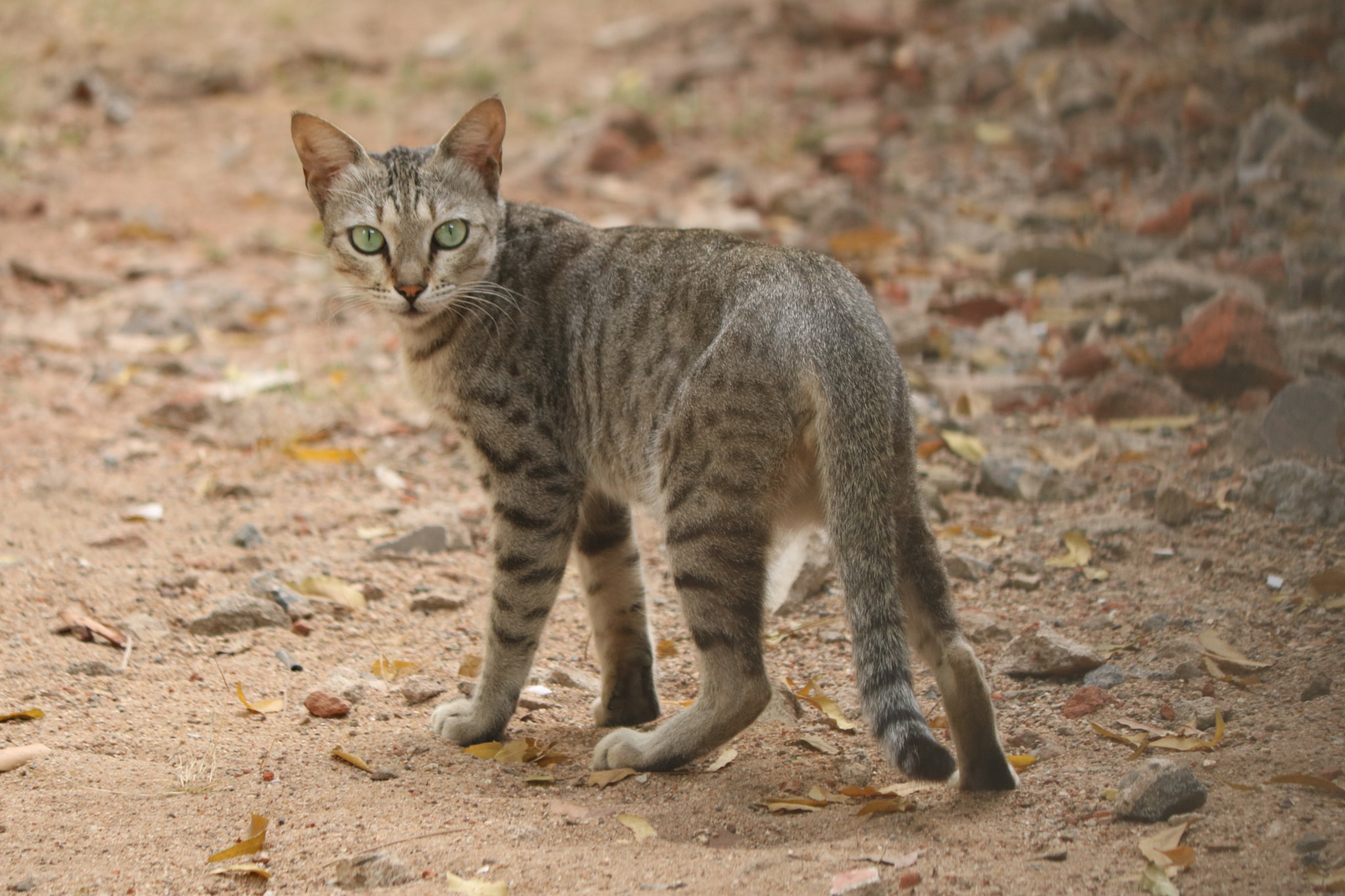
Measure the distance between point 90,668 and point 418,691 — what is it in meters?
1.08

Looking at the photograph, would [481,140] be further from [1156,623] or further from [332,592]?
[1156,623]

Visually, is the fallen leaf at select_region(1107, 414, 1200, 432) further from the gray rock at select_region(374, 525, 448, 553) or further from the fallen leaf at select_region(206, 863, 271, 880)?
the fallen leaf at select_region(206, 863, 271, 880)

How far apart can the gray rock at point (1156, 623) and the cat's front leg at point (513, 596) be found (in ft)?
6.53

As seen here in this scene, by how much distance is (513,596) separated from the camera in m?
4.04

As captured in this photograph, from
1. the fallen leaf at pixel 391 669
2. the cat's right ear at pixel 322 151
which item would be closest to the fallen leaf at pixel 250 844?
the fallen leaf at pixel 391 669

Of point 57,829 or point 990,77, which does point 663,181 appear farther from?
point 57,829

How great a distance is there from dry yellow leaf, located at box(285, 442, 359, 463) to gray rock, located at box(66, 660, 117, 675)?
84.9 inches

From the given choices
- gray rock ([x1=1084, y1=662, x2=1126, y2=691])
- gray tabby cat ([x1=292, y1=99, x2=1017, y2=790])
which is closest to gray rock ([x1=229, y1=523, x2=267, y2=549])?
gray tabby cat ([x1=292, y1=99, x2=1017, y2=790])

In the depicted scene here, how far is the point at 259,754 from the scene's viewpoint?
375 centimetres

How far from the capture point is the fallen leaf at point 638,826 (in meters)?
3.31

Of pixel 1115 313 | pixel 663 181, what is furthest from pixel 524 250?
pixel 663 181

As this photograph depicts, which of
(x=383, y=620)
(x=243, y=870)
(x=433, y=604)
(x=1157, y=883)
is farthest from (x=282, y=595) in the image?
(x=1157, y=883)

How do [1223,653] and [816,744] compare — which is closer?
[816,744]

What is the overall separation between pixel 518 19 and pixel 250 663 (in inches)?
401
